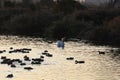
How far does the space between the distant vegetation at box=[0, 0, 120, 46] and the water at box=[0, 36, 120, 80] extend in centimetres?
1282

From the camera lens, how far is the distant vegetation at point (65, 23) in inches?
3127

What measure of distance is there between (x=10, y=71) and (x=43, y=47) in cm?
→ 2194

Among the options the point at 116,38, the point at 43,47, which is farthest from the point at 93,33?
the point at 43,47

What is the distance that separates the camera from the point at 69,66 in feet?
156

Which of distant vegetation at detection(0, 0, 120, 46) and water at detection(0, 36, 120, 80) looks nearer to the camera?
water at detection(0, 36, 120, 80)

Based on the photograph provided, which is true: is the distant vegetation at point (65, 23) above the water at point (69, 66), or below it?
above

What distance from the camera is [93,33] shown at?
261 ft

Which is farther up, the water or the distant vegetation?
the distant vegetation

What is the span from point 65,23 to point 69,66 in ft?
129

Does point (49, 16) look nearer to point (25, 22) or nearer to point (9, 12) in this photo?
point (25, 22)

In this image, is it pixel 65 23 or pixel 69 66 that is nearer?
pixel 69 66

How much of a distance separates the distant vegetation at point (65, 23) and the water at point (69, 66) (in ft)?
42.1

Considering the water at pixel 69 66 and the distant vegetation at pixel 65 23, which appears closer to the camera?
the water at pixel 69 66

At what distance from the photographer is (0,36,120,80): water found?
4196 cm
